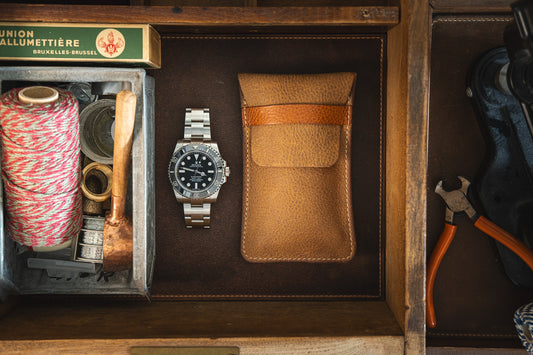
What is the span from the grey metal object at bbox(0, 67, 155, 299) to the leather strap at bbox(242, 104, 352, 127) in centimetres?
41

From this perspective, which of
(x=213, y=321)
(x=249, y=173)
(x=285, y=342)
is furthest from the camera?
(x=249, y=173)

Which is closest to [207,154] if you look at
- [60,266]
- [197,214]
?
[197,214]

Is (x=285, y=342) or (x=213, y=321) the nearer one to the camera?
(x=285, y=342)

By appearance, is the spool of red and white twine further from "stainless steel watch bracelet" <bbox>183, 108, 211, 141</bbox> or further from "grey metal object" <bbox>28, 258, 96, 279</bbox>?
"stainless steel watch bracelet" <bbox>183, 108, 211, 141</bbox>

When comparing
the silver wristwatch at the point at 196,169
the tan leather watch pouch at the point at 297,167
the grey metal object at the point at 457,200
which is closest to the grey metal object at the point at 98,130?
the silver wristwatch at the point at 196,169

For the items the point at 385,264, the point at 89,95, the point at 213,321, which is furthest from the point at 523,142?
the point at 89,95

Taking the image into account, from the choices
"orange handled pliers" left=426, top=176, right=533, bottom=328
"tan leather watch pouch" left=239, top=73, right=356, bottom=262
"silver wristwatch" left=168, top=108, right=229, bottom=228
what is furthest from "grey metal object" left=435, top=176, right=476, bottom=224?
"silver wristwatch" left=168, top=108, right=229, bottom=228

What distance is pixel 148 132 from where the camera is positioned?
144 centimetres

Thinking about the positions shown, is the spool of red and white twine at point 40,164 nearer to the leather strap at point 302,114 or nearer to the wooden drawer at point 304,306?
the wooden drawer at point 304,306

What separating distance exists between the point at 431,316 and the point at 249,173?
33.2 inches

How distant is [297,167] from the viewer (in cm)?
148

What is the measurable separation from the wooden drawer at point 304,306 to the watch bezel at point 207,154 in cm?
42

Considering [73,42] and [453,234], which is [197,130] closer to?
[73,42]

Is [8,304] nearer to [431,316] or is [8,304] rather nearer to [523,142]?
[431,316]
